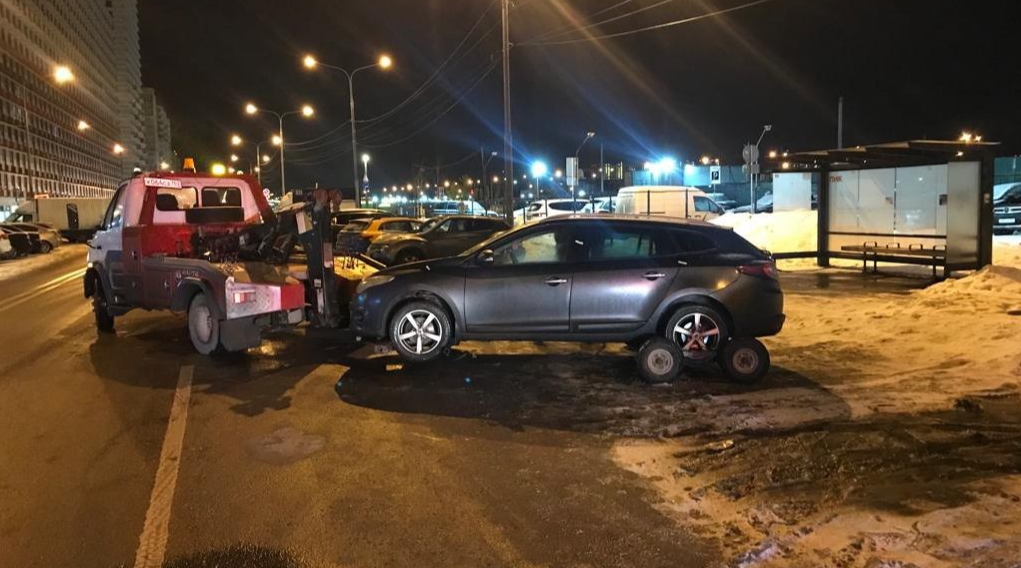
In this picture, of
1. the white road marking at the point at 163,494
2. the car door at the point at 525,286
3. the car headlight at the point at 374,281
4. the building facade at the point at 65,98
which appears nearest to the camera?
the white road marking at the point at 163,494

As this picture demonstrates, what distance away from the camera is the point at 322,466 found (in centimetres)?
557

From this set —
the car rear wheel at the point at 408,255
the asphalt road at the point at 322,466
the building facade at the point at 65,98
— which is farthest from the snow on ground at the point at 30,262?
the asphalt road at the point at 322,466

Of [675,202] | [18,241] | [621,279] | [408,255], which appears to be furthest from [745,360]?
[18,241]

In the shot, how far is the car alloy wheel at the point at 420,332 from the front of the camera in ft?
27.8

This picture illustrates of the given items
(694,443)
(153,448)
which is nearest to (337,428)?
(153,448)

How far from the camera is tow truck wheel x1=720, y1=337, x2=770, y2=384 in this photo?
25.1ft

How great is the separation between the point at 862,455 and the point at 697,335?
8.91ft

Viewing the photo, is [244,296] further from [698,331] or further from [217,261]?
[698,331]

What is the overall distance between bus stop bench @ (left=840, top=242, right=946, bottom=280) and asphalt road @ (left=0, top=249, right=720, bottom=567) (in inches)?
383

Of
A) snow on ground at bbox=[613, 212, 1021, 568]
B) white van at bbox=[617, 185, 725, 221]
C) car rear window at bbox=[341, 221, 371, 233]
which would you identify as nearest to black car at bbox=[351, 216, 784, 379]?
snow on ground at bbox=[613, 212, 1021, 568]

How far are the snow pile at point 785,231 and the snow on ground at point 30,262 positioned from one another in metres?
21.2

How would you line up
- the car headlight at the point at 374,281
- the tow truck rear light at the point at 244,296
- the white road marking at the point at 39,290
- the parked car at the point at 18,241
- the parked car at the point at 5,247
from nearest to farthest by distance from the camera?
the car headlight at the point at 374,281, the tow truck rear light at the point at 244,296, the white road marking at the point at 39,290, the parked car at the point at 5,247, the parked car at the point at 18,241

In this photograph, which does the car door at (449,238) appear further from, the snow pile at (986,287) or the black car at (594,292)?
the snow pile at (986,287)

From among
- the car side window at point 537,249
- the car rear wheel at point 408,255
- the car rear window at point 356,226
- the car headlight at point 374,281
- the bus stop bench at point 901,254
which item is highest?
the car rear window at point 356,226
